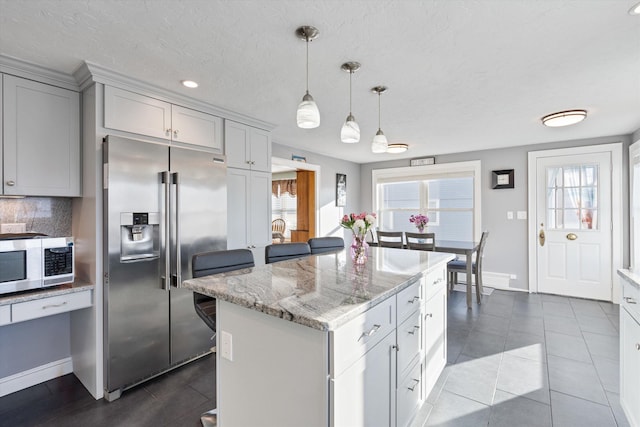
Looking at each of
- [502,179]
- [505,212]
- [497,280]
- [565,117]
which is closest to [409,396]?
[565,117]

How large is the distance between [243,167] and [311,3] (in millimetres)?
2000

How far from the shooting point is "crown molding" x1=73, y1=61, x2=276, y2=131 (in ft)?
7.11

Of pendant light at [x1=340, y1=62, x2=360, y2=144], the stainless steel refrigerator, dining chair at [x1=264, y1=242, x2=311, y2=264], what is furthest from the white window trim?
the stainless steel refrigerator

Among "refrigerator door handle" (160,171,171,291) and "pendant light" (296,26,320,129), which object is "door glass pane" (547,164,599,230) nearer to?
"pendant light" (296,26,320,129)

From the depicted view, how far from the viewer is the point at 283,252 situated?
2.66m

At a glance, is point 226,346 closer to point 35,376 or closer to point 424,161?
point 35,376

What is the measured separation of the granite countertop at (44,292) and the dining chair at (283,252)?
1.27 m

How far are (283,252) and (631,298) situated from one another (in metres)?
2.23

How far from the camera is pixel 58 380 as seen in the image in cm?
242

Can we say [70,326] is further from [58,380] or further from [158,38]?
[158,38]

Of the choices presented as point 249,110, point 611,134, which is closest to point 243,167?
point 249,110

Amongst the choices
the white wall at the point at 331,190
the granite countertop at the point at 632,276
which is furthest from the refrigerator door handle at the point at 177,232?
the granite countertop at the point at 632,276

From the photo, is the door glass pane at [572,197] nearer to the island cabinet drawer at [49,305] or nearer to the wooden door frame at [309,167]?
the wooden door frame at [309,167]

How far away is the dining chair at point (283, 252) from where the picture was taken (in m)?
2.61
